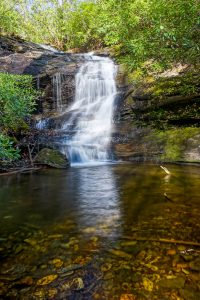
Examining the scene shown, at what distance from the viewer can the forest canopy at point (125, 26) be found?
24.1ft

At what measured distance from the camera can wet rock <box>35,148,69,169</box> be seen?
1055 centimetres

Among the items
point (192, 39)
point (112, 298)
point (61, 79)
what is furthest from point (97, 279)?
point (61, 79)

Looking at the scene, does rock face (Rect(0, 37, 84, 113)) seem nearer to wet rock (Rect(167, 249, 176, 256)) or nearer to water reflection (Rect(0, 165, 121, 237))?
water reflection (Rect(0, 165, 121, 237))

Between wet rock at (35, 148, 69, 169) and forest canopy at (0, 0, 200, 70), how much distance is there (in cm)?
420

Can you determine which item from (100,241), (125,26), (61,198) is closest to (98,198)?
(61,198)

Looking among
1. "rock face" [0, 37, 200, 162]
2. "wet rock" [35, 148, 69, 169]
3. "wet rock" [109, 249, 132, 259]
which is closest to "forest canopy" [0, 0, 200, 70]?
"rock face" [0, 37, 200, 162]

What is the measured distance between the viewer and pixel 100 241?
387 centimetres

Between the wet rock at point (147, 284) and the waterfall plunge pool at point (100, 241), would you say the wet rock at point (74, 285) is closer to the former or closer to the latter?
the waterfall plunge pool at point (100, 241)

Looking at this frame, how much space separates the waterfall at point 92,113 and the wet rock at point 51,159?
3.20ft

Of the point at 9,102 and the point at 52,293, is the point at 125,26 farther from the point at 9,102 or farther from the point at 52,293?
the point at 52,293

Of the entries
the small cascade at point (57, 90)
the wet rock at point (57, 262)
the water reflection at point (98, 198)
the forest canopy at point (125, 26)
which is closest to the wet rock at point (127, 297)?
the wet rock at point (57, 262)

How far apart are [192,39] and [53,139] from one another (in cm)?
804

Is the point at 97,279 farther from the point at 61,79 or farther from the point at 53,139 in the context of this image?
the point at 61,79

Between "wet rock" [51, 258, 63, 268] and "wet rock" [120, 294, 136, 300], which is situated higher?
"wet rock" [51, 258, 63, 268]
